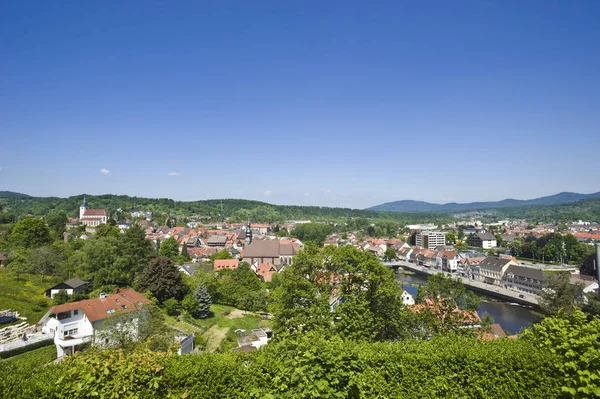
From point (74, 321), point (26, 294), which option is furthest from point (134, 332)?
point (26, 294)

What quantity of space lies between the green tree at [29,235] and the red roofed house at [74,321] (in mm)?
31105

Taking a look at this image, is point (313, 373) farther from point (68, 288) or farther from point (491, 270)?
point (491, 270)

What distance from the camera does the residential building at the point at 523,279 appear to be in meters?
50.1

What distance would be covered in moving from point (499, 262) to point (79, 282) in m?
62.1

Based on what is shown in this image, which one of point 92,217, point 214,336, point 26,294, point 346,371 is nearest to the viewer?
point 346,371

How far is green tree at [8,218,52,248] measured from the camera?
4894cm

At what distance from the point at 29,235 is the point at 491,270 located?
73823 mm

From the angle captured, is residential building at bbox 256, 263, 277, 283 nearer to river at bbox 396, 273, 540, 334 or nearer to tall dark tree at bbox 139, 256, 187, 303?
tall dark tree at bbox 139, 256, 187, 303

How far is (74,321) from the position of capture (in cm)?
2305

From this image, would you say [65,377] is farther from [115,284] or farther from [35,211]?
[35,211]

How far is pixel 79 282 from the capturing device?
3341 cm

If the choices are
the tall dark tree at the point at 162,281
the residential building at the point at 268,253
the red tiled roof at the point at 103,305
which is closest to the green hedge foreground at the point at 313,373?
the red tiled roof at the point at 103,305

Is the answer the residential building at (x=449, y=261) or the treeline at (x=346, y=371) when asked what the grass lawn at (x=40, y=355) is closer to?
the treeline at (x=346, y=371)

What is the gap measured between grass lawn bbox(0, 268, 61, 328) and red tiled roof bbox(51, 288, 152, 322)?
4837 mm
